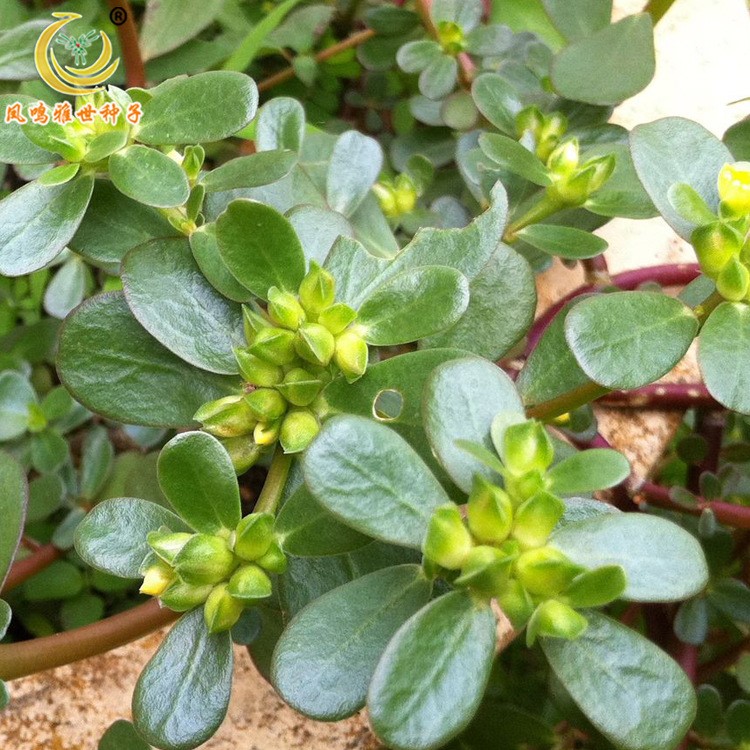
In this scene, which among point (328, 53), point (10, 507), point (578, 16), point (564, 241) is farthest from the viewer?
point (328, 53)

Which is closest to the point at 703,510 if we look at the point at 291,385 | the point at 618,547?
the point at 618,547

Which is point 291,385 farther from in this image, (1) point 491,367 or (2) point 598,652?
(2) point 598,652

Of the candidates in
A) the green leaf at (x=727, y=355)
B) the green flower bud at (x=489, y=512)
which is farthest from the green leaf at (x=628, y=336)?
the green flower bud at (x=489, y=512)

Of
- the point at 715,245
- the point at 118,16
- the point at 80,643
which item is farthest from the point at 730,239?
the point at 118,16

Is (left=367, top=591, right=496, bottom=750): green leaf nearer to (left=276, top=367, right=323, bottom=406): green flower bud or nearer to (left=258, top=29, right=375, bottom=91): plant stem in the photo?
(left=276, top=367, right=323, bottom=406): green flower bud

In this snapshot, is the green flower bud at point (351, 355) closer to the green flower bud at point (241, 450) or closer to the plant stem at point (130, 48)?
the green flower bud at point (241, 450)

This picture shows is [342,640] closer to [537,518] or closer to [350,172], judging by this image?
[537,518]
